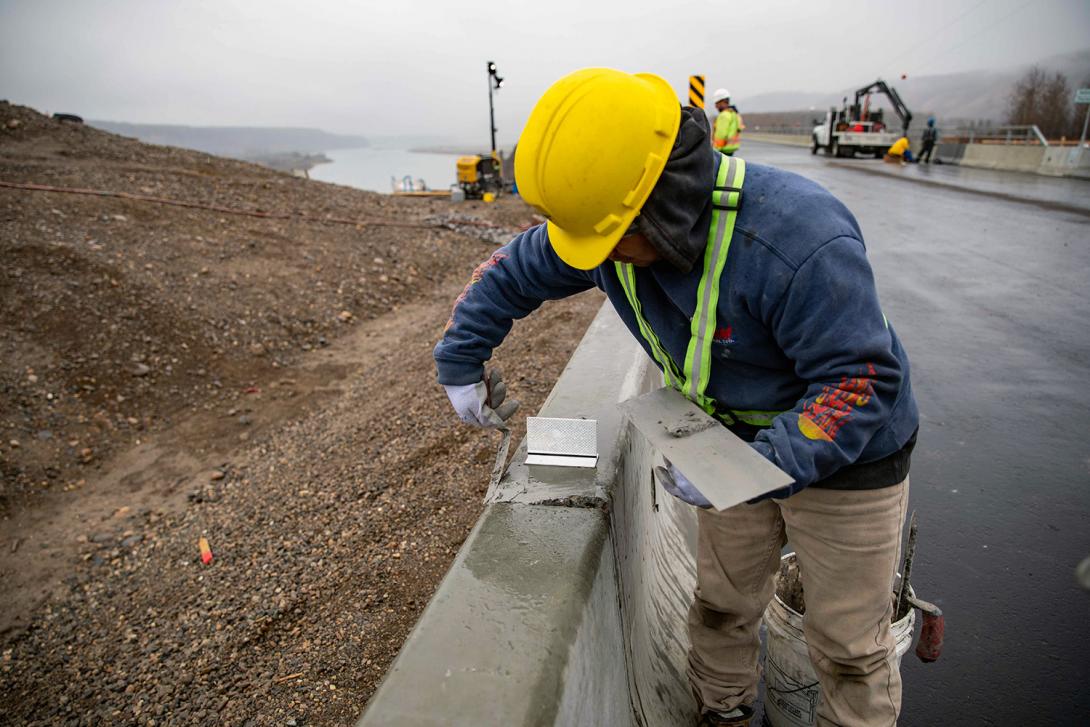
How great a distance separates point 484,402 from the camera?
2344mm

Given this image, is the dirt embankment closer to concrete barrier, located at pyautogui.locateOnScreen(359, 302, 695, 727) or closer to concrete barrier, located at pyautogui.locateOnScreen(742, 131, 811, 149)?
concrete barrier, located at pyautogui.locateOnScreen(359, 302, 695, 727)

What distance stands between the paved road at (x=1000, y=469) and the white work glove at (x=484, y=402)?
1.90 metres

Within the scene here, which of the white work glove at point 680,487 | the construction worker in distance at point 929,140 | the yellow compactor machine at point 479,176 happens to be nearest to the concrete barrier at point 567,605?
the white work glove at point 680,487

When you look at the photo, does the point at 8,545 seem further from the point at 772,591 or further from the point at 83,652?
the point at 772,591

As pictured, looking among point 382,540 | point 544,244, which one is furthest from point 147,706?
point 544,244

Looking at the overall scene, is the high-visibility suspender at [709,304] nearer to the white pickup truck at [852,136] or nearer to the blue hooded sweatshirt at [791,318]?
the blue hooded sweatshirt at [791,318]

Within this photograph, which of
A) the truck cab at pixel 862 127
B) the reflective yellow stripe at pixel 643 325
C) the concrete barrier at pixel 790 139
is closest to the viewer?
the reflective yellow stripe at pixel 643 325

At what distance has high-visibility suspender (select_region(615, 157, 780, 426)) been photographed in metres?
1.53

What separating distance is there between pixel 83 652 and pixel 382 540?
148cm

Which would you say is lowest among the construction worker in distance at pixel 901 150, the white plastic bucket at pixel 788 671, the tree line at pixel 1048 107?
the white plastic bucket at pixel 788 671

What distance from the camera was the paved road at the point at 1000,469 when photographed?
7.81ft

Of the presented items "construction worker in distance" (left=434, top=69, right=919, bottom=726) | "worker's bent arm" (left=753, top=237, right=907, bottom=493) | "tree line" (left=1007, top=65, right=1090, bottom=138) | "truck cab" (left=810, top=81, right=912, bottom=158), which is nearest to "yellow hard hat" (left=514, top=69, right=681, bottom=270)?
"construction worker in distance" (left=434, top=69, right=919, bottom=726)

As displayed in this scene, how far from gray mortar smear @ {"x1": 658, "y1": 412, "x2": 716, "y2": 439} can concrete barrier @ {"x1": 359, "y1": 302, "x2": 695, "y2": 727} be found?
0.43 metres

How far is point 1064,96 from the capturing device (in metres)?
35.4
